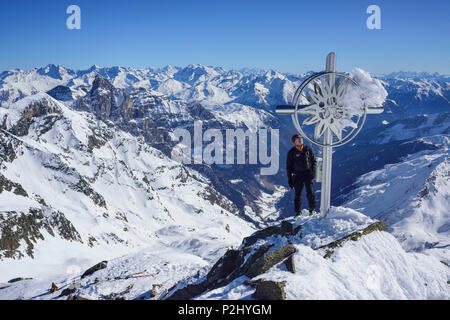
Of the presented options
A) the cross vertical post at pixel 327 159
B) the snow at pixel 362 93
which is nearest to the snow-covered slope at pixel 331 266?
the cross vertical post at pixel 327 159

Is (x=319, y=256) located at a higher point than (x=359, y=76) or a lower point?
lower
